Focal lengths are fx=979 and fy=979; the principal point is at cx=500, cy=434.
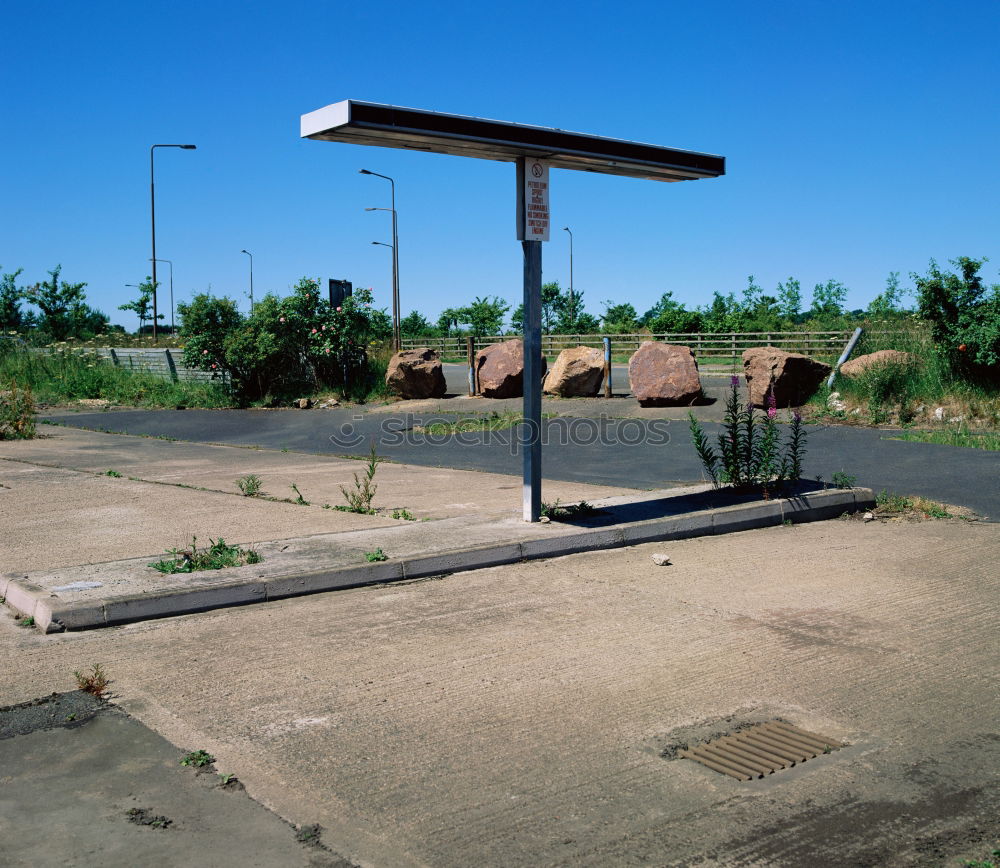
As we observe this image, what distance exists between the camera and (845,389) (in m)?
18.9

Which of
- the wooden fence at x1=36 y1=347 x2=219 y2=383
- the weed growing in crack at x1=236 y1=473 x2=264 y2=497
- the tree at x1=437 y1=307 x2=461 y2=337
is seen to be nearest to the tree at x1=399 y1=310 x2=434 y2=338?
the tree at x1=437 y1=307 x2=461 y2=337

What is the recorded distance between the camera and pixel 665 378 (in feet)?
67.1

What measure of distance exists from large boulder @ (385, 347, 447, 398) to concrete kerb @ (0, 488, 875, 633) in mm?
16380

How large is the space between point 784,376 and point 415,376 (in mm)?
9601

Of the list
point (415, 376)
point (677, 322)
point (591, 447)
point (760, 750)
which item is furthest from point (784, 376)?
point (677, 322)

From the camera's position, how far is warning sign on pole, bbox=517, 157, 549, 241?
8109mm

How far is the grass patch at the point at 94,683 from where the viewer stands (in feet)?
15.3

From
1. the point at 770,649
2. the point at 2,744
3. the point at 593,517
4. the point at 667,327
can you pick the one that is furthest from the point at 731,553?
the point at 667,327

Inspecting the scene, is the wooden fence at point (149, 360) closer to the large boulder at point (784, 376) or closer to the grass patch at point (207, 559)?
the large boulder at point (784, 376)

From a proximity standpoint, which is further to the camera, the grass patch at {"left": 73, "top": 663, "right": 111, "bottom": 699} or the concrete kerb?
the concrete kerb

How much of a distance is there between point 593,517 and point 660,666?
353 centimetres

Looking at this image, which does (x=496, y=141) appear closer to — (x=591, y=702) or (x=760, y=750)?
(x=591, y=702)

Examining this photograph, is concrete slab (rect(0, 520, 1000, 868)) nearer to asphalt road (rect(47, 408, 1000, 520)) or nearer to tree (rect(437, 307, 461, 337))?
asphalt road (rect(47, 408, 1000, 520))

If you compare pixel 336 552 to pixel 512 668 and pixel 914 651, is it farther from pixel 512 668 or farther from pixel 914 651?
pixel 914 651
